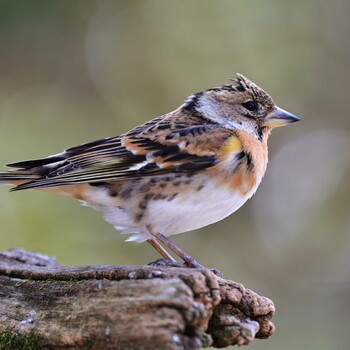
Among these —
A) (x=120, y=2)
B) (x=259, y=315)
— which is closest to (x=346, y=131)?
(x=120, y=2)

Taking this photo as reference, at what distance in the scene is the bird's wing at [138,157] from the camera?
417cm

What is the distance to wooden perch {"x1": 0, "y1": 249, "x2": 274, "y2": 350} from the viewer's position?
9.07ft

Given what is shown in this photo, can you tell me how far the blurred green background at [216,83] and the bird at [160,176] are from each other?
8.11 feet

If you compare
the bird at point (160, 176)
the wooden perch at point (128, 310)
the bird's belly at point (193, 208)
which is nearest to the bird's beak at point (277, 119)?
the bird at point (160, 176)

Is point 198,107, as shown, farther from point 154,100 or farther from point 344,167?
point 344,167

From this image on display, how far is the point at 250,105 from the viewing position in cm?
487

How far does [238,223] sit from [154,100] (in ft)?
5.33

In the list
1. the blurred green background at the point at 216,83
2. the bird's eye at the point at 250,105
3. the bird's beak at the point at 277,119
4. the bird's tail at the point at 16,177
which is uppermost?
the blurred green background at the point at 216,83

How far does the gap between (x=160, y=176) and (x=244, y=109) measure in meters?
1.02

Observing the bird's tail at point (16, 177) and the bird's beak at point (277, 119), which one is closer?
the bird's tail at point (16, 177)

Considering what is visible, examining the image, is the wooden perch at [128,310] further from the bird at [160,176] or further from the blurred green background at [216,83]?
the blurred green background at [216,83]

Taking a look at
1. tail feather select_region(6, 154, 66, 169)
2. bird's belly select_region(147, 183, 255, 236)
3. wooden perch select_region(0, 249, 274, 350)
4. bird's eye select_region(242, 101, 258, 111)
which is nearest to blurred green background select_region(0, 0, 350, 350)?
tail feather select_region(6, 154, 66, 169)

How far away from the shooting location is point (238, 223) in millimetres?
7438

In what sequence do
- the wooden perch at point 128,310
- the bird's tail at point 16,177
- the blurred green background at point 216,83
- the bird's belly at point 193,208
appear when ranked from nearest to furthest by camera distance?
1. the wooden perch at point 128,310
2. the bird's belly at point 193,208
3. the bird's tail at point 16,177
4. the blurred green background at point 216,83
